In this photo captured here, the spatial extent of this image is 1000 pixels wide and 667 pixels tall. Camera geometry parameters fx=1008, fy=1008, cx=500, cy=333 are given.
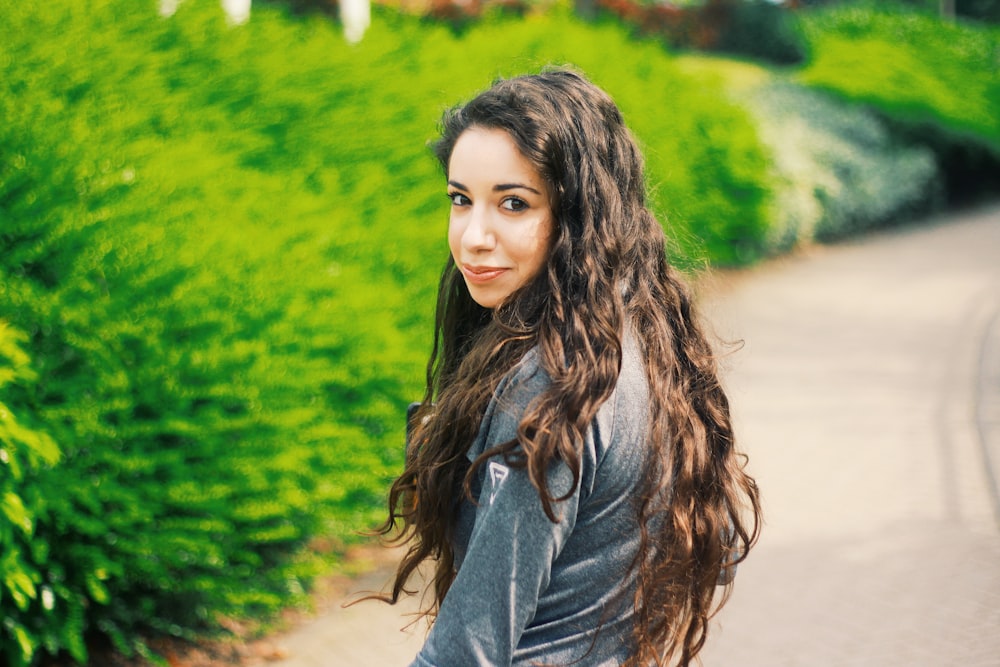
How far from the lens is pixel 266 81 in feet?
17.7

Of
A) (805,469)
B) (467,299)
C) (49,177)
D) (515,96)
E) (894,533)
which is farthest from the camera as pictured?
(805,469)

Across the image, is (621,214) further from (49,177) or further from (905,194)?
(905,194)

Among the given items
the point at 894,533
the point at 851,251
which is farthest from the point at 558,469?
the point at 851,251

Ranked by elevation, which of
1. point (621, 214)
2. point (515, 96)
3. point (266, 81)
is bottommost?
point (266, 81)

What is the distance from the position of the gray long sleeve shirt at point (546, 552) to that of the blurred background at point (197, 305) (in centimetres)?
102

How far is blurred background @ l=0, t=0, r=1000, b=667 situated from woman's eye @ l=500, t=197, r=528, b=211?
2.73 feet

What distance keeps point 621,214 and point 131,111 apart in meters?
2.89

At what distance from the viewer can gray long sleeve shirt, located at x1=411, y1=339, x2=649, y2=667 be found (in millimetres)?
1551

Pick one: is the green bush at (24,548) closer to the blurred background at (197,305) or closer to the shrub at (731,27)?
the blurred background at (197,305)

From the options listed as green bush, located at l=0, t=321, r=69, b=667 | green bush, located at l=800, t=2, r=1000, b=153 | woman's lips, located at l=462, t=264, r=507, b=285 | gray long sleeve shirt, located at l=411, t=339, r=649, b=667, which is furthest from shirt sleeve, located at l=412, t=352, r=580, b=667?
green bush, located at l=800, t=2, r=1000, b=153

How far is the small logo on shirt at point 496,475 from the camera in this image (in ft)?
5.21

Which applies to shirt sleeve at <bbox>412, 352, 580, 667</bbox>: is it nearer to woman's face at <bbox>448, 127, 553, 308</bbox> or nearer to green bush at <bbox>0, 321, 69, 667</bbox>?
woman's face at <bbox>448, 127, 553, 308</bbox>

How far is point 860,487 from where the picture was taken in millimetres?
5477

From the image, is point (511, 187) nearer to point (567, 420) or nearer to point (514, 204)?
point (514, 204)
